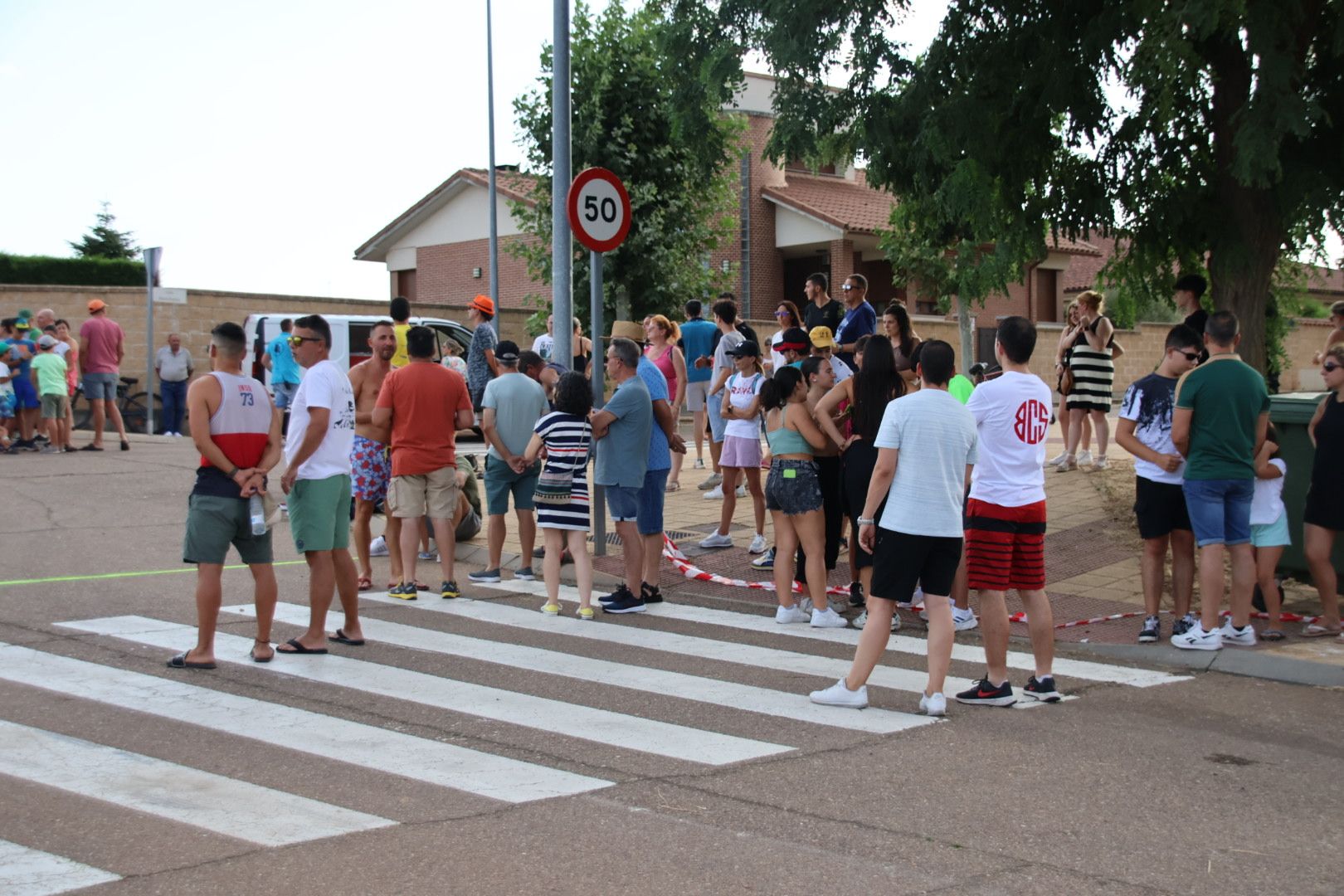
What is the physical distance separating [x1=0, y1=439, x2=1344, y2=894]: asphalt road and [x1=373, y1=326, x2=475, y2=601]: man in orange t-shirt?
1053 mm

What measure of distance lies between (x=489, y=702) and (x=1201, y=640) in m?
4.30

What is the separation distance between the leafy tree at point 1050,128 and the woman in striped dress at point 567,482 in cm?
289

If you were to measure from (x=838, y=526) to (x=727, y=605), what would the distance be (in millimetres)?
990

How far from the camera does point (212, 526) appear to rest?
24.7 ft

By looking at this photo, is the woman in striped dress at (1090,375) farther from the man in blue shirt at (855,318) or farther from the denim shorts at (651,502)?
the denim shorts at (651,502)

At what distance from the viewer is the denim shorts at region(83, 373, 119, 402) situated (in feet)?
63.6

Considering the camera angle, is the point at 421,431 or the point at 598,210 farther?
the point at 598,210

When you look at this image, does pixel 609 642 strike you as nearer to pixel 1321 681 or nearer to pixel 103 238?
pixel 1321 681

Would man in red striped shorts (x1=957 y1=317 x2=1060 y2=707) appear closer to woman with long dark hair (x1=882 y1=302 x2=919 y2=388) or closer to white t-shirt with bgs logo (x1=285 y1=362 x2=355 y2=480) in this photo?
woman with long dark hair (x1=882 y1=302 x2=919 y2=388)

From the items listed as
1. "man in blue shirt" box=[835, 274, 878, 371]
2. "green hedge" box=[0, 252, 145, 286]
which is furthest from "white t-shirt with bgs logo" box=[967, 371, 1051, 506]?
"green hedge" box=[0, 252, 145, 286]

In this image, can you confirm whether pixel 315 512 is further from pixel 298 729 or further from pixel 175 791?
pixel 175 791

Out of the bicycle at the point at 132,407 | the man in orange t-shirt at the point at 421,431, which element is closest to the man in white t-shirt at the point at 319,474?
the man in orange t-shirt at the point at 421,431

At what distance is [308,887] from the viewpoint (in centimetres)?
440

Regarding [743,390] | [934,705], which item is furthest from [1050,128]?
[934,705]
